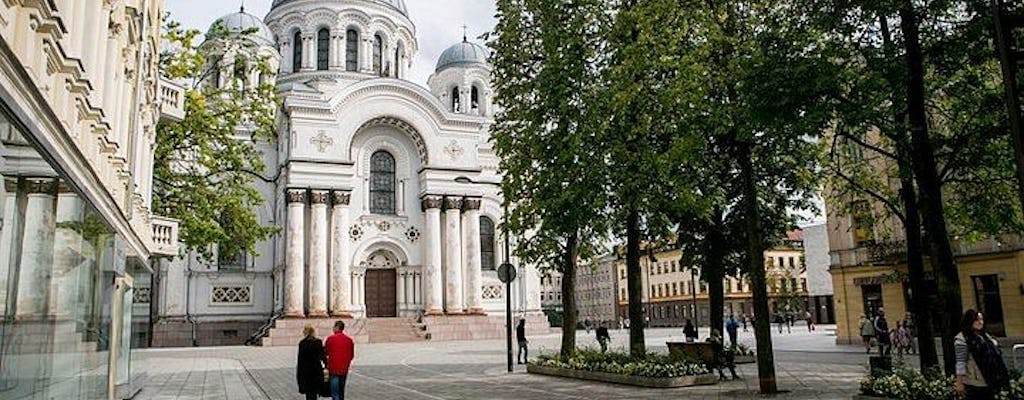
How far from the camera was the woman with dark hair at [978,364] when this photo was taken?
826 cm

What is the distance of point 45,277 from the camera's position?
7105 mm

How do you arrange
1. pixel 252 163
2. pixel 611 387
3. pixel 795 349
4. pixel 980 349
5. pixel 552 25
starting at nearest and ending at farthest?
pixel 980 349 → pixel 611 387 → pixel 552 25 → pixel 252 163 → pixel 795 349

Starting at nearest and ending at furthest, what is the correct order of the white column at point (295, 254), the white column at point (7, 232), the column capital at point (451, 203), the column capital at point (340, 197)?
the white column at point (7, 232), the white column at point (295, 254), the column capital at point (340, 197), the column capital at point (451, 203)

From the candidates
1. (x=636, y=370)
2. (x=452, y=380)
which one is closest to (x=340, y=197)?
(x=452, y=380)

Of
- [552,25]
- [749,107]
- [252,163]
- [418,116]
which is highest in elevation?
[418,116]

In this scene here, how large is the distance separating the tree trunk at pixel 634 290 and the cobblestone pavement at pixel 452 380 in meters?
1.24

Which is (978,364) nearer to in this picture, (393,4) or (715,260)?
(715,260)

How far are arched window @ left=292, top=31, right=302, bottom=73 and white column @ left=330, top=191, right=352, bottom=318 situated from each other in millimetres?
12575

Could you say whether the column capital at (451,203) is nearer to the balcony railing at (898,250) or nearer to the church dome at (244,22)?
the church dome at (244,22)

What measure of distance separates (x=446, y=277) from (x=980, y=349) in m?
38.1

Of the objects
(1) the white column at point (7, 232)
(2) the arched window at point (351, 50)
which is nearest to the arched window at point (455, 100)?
(2) the arched window at point (351, 50)

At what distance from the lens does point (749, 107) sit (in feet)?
40.6

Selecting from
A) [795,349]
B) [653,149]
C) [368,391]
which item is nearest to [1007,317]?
[795,349]

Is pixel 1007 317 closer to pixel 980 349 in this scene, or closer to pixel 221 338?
pixel 980 349
